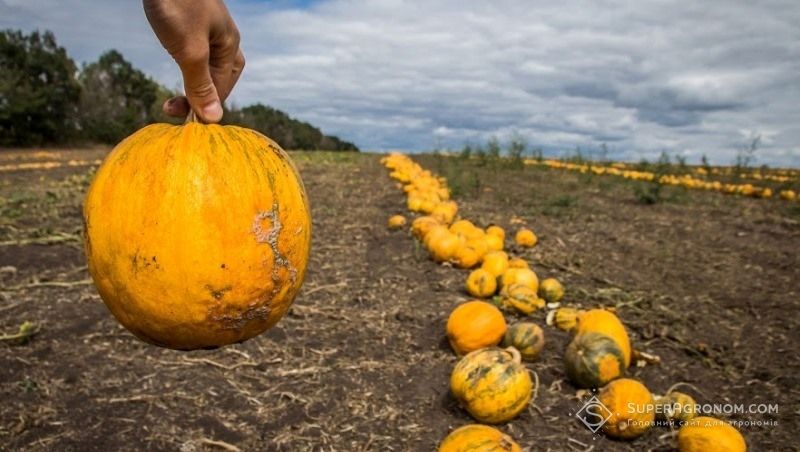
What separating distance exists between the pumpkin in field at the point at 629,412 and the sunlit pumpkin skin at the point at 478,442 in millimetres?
984

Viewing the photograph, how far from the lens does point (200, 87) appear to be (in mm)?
1449

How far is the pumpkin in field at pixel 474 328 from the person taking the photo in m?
4.51

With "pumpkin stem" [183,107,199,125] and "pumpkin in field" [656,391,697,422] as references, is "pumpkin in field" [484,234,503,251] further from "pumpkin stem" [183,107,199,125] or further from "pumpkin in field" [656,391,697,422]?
"pumpkin stem" [183,107,199,125]

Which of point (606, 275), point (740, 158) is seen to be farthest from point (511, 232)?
point (740, 158)

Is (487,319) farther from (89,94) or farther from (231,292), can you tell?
(89,94)

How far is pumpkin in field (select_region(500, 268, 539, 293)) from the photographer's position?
5820 millimetres

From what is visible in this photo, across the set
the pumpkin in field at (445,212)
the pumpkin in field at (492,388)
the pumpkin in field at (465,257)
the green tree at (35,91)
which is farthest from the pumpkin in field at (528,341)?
the green tree at (35,91)

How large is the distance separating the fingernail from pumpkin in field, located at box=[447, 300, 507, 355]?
340 cm

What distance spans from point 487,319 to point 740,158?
20.4 m

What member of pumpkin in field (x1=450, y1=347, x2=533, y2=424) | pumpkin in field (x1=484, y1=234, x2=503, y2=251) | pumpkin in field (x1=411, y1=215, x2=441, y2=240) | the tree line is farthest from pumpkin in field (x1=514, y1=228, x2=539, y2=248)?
the tree line

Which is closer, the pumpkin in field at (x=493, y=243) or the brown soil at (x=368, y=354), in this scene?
the brown soil at (x=368, y=354)

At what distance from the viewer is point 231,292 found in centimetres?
143

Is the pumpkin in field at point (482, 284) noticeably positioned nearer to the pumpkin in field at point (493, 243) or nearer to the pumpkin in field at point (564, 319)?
the pumpkin in field at point (564, 319)

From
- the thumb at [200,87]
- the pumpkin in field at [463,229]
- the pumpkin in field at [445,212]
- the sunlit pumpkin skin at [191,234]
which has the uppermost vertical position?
the thumb at [200,87]
